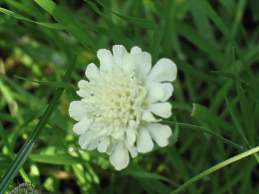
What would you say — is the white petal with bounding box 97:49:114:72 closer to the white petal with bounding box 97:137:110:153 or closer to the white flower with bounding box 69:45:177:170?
the white flower with bounding box 69:45:177:170

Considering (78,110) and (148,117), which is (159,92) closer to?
(148,117)

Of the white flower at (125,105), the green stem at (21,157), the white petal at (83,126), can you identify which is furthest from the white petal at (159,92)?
the green stem at (21,157)

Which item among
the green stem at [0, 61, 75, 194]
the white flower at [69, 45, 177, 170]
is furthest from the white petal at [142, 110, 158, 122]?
the green stem at [0, 61, 75, 194]

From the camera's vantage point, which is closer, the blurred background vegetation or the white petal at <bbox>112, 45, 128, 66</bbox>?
the white petal at <bbox>112, 45, 128, 66</bbox>

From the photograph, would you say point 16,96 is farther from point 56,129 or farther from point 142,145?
point 142,145

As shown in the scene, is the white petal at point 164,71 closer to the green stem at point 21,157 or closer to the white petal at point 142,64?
the white petal at point 142,64

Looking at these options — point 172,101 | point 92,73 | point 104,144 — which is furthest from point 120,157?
point 172,101

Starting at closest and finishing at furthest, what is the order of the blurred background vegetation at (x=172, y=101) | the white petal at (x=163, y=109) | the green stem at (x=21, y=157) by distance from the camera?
the white petal at (x=163, y=109)
the green stem at (x=21, y=157)
the blurred background vegetation at (x=172, y=101)

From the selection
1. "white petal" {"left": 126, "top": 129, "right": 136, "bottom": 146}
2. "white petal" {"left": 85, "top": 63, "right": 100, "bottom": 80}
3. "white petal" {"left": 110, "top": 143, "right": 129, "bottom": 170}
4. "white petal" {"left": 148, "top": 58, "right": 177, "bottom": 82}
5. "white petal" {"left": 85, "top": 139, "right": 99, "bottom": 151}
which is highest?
"white petal" {"left": 85, "top": 63, "right": 100, "bottom": 80}
